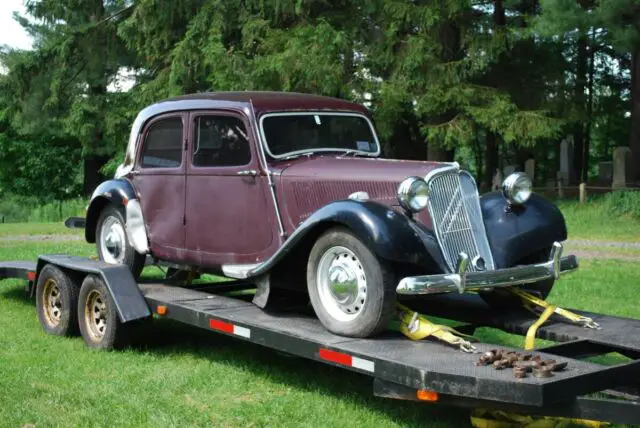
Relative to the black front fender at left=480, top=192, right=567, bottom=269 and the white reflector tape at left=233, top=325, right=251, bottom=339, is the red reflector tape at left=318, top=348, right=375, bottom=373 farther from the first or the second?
the black front fender at left=480, top=192, right=567, bottom=269

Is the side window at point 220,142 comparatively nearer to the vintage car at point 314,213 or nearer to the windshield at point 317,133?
the vintage car at point 314,213

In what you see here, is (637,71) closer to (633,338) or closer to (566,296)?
(566,296)

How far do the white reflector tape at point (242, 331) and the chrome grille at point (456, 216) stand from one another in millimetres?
1423

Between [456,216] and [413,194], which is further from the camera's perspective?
[456,216]

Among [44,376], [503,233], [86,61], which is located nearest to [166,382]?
[44,376]

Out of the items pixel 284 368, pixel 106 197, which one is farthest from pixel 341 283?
pixel 106 197

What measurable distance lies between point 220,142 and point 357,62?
52.2 ft

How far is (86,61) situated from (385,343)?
26.2 metres

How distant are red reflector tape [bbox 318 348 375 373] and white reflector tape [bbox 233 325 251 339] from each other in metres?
0.72

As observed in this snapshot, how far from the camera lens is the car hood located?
552 cm

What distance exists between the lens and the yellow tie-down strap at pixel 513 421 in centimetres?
446

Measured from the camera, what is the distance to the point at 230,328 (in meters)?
5.54

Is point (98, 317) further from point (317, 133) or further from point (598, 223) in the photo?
point (598, 223)

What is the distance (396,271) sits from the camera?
5.20m
